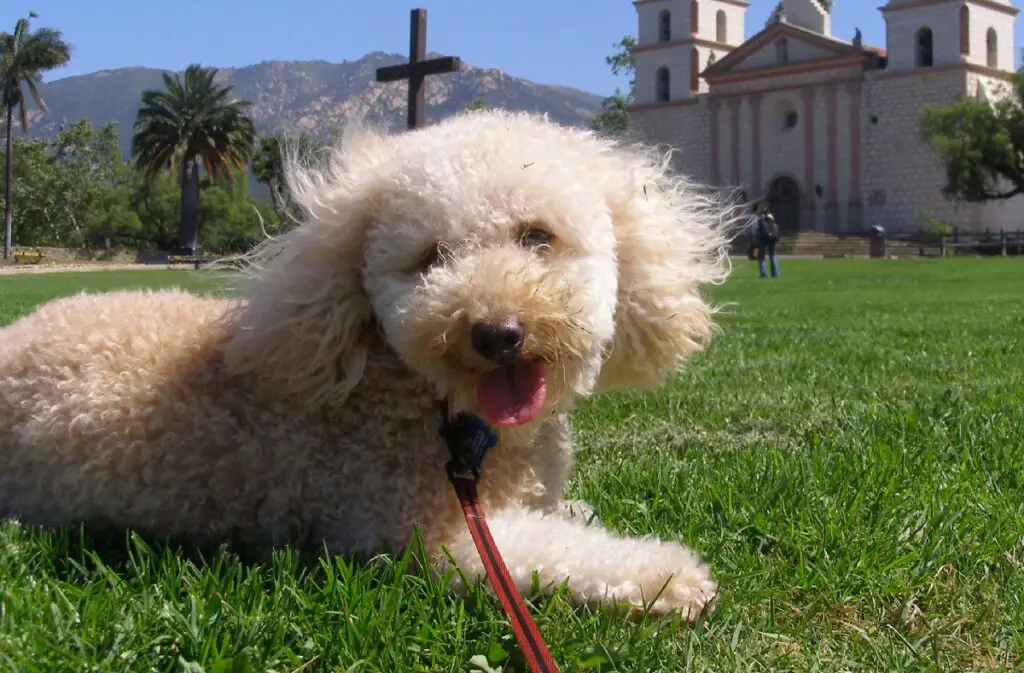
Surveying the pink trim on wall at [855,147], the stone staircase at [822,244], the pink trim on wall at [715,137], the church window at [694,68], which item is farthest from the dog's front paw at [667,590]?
the church window at [694,68]

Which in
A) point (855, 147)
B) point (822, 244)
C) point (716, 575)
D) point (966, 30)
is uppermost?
point (966, 30)

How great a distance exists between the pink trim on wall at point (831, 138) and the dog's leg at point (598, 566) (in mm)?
64604

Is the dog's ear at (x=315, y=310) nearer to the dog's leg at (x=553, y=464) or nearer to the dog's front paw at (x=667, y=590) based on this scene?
the dog's leg at (x=553, y=464)

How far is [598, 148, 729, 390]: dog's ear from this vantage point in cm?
291

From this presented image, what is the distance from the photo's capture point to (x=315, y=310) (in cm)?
273

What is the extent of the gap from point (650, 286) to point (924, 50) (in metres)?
65.2

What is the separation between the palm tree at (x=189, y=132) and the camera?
6222 centimetres

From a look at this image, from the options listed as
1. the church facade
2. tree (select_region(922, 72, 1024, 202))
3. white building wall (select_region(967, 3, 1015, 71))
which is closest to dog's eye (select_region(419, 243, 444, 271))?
tree (select_region(922, 72, 1024, 202))

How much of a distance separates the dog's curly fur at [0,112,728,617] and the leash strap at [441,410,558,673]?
55 millimetres

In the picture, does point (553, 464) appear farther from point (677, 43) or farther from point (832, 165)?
point (677, 43)

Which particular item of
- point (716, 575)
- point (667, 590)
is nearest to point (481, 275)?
point (667, 590)

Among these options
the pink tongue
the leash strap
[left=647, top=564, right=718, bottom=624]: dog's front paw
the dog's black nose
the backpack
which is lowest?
[left=647, top=564, right=718, bottom=624]: dog's front paw

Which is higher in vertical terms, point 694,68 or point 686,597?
point 694,68

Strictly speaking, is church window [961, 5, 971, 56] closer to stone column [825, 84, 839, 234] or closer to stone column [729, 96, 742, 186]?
stone column [825, 84, 839, 234]
